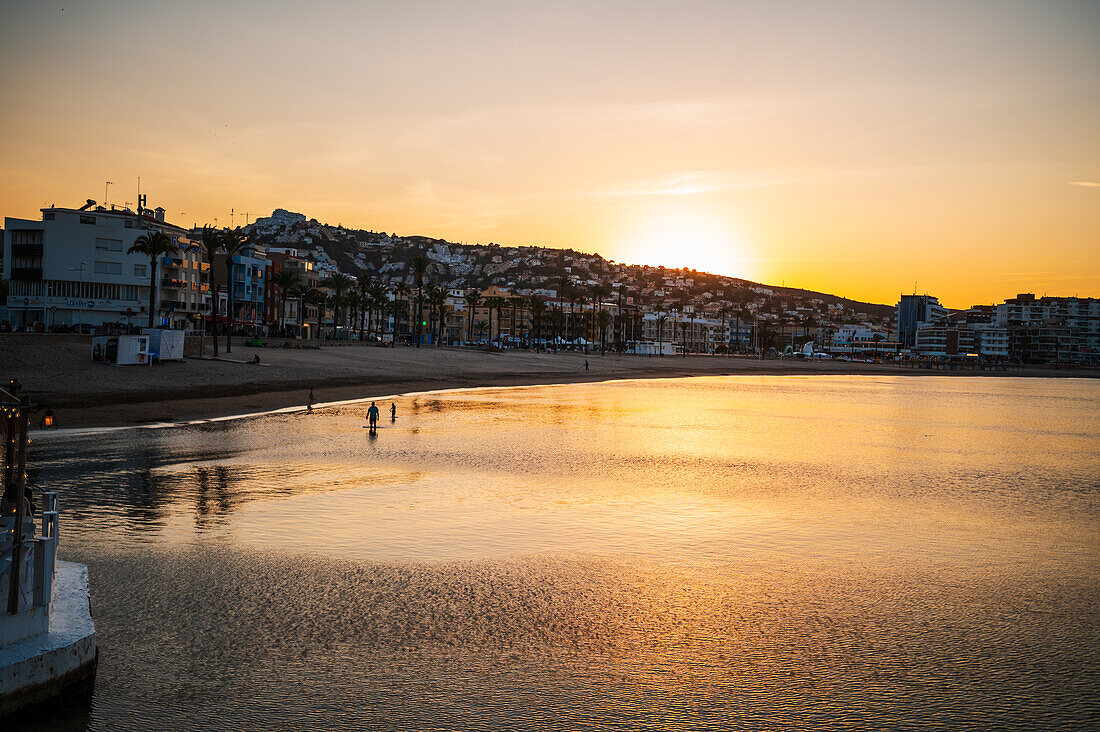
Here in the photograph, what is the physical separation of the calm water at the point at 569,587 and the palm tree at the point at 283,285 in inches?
3551

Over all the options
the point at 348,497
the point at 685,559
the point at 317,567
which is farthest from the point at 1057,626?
the point at 348,497

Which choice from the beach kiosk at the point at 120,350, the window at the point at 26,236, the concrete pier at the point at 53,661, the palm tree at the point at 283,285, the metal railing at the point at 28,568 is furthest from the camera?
the palm tree at the point at 283,285

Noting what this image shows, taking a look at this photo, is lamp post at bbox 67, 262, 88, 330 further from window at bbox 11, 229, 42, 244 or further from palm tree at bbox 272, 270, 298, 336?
palm tree at bbox 272, 270, 298, 336

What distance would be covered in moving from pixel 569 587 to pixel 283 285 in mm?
114488

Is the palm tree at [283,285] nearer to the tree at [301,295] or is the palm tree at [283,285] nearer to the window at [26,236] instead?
the tree at [301,295]

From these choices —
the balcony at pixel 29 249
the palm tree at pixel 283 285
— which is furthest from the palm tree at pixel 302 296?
the balcony at pixel 29 249

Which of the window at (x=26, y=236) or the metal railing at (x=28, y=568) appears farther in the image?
the window at (x=26, y=236)

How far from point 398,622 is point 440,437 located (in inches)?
982

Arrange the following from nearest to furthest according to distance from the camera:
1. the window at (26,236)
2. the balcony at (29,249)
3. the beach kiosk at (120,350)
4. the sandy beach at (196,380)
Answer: the sandy beach at (196,380) → the beach kiosk at (120,350) → the balcony at (29,249) → the window at (26,236)

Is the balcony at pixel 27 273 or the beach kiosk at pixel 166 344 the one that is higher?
the balcony at pixel 27 273

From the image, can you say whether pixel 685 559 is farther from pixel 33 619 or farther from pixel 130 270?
pixel 130 270

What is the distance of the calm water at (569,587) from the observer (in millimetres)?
11164

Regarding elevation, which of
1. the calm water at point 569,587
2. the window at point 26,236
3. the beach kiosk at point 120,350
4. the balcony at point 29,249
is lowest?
the calm water at point 569,587

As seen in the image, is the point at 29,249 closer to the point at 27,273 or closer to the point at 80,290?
the point at 27,273
